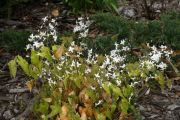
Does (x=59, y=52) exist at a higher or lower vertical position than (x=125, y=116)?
higher

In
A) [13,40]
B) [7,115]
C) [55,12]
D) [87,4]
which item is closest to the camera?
[7,115]

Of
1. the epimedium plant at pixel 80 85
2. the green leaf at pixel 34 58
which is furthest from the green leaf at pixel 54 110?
the green leaf at pixel 34 58

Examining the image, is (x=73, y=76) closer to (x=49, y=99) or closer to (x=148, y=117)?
(x=49, y=99)

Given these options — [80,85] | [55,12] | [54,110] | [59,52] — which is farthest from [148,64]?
[55,12]

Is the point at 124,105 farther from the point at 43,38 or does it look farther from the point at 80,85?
the point at 43,38

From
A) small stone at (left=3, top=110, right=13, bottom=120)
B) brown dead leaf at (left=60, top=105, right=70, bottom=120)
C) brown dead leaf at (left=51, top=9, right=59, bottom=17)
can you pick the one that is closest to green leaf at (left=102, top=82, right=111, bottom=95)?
brown dead leaf at (left=60, top=105, right=70, bottom=120)

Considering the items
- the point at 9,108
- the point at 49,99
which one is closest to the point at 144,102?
the point at 49,99

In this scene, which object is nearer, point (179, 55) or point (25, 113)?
point (25, 113)

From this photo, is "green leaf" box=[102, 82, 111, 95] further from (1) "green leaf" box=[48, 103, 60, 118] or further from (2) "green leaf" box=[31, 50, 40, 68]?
(2) "green leaf" box=[31, 50, 40, 68]

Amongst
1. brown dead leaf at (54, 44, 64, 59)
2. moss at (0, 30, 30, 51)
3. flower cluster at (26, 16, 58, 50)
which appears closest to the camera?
brown dead leaf at (54, 44, 64, 59)
